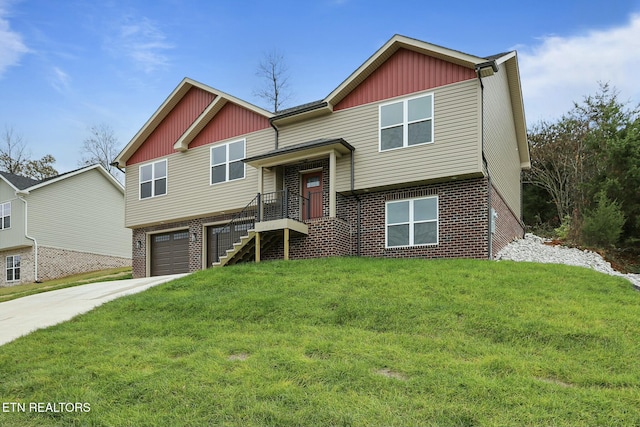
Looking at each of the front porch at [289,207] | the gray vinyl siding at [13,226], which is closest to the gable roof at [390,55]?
the front porch at [289,207]

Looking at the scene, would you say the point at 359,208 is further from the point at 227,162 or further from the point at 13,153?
the point at 13,153

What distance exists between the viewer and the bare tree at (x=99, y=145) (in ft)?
130

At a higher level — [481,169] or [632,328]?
[481,169]

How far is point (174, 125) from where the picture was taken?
20.0 m

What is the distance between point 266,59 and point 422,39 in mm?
19848

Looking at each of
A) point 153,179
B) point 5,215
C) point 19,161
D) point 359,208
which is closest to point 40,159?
point 19,161

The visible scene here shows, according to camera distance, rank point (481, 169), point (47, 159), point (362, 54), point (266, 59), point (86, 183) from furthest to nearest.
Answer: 1. point (47, 159)
2. point (266, 59)
3. point (86, 183)
4. point (362, 54)
5. point (481, 169)

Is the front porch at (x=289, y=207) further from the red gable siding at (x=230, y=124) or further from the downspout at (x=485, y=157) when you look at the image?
the downspout at (x=485, y=157)

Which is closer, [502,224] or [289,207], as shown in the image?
[502,224]

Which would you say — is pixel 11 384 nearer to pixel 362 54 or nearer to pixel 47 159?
pixel 362 54

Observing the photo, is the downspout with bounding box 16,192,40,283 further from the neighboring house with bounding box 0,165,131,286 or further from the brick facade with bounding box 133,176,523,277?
the brick facade with bounding box 133,176,523,277

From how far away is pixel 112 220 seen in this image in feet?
98.7

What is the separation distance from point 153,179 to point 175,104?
3054 mm

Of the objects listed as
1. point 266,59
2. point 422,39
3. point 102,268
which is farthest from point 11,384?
point 266,59
